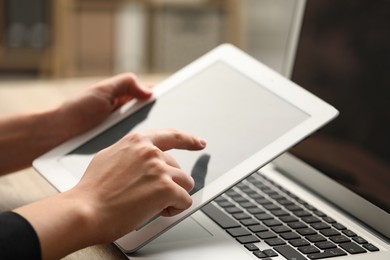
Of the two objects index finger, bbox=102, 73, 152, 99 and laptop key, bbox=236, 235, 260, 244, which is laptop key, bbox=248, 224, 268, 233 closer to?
laptop key, bbox=236, 235, 260, 244

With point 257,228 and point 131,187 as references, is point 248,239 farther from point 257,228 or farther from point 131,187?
point 131,187

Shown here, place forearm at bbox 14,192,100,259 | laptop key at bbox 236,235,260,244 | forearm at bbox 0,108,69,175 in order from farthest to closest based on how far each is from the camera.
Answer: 1. forearm at bbox 0,108,69,175
2. laptop key at bbox 236,235,260,244
3. forearm at bbox 14,192,100,259

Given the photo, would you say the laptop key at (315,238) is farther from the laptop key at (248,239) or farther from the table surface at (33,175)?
the table surface at (33,175)

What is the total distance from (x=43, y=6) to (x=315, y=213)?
2.46 m

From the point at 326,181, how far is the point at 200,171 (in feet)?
0.77

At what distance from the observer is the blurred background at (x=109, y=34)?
123 inches

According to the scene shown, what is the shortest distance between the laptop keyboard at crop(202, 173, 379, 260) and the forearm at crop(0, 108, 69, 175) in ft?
0.96

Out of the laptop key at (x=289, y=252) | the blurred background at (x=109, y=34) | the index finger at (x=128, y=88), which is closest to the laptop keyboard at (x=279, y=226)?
the laptop key at (x=289, y=252)

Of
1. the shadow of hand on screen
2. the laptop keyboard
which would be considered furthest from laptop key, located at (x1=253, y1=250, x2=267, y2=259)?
the shadow of hand on screen

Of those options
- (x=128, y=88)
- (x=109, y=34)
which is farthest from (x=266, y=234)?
(x=109, y=34)

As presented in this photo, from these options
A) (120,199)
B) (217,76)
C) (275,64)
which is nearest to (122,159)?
(120,199)

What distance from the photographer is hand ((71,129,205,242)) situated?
2.45 ft

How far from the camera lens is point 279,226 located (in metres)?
0.87

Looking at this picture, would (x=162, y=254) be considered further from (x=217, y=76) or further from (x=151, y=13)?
(x=151, y=13)
